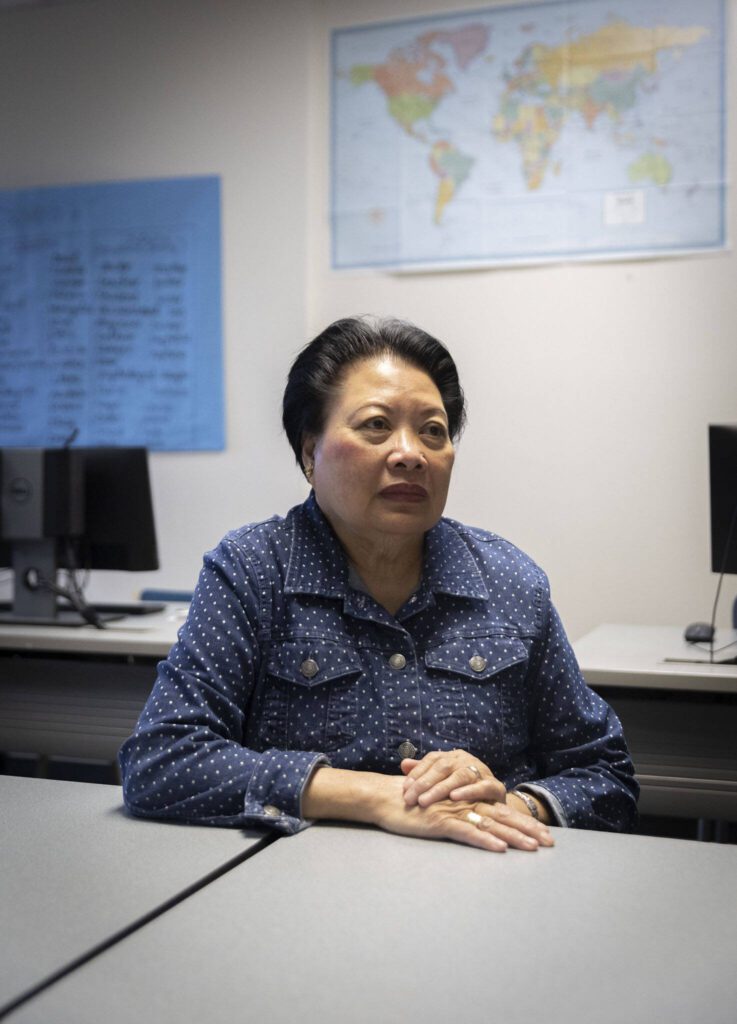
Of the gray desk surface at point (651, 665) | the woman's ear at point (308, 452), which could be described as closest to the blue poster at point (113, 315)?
the gray desk surface at point (651, 665)

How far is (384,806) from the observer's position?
1.20m

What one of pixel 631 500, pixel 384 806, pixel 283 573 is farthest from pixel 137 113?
pixel 384 806

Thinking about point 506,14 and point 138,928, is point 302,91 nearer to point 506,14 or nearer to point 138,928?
point 506,14

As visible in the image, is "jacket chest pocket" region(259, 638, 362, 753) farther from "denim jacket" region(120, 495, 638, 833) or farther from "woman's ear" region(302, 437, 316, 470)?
"woman's ear" region(302, 437, 316, 470)

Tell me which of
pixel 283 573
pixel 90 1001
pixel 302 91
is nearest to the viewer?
pixel 90 1001

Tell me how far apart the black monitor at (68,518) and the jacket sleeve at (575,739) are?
1729 millimetres

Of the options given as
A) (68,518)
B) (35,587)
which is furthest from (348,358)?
(35,587)

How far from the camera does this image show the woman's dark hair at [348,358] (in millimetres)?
Result: 1569

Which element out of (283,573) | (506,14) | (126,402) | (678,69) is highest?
(506,14)

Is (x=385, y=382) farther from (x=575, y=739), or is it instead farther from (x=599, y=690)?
(x=599, y=690)

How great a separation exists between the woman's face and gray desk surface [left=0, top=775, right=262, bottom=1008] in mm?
494

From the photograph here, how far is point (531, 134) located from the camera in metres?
3.35

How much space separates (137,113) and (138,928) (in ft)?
11.3

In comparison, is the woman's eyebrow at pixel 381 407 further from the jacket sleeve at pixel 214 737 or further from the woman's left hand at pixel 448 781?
the woman's left hand at pixel 448 781
